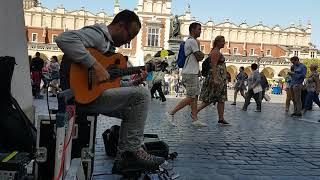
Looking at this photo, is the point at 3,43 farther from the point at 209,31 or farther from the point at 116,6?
the point at 209,31

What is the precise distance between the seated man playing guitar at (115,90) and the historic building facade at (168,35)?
186 ft

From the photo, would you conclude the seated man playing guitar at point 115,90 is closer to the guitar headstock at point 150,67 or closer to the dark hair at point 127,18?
the dark hair at point 127,18

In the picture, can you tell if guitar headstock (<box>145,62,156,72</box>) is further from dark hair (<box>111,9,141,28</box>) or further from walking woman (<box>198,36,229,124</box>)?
walking woman (<box>198,36,229,124</box>)

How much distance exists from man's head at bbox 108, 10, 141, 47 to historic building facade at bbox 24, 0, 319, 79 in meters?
56.6

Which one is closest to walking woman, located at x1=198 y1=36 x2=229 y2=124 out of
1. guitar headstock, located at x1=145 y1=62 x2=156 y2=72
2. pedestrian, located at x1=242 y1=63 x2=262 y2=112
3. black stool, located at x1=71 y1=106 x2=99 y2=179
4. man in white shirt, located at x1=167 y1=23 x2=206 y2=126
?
man in white shirt, located at x1=167 y1=23 x2=206 y2=126

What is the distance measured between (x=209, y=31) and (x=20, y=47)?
7063 centimetres

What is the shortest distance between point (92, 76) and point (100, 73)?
6cm

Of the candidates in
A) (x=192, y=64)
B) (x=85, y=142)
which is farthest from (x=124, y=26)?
(x=192, y=64)

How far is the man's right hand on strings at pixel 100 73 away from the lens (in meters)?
3.10

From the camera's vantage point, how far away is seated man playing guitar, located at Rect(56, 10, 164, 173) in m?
3.14

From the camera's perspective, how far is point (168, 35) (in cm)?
6544

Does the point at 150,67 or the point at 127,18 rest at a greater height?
the point at 127,18

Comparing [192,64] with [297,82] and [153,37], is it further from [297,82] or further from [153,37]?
[153,37]

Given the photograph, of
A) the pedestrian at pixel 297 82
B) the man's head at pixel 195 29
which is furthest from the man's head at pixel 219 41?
the pedestrian at pixel 297 82
